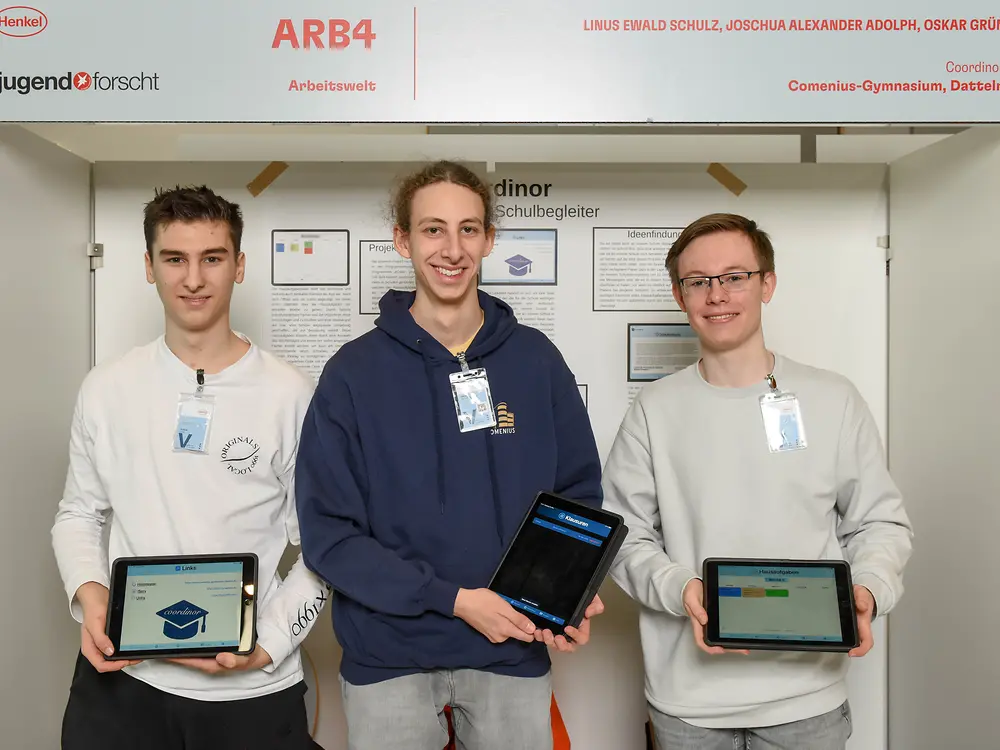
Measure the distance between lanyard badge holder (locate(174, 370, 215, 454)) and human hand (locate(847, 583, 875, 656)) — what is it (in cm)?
173

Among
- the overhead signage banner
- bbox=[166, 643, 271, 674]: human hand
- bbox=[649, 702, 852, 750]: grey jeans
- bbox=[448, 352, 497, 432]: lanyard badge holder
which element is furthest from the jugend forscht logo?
bbox=[649, 702, 852, 750]: grey jeans

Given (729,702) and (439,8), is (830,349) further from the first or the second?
(439,8)

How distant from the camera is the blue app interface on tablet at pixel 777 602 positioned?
75.2 inches

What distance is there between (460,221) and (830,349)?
5.57 feet

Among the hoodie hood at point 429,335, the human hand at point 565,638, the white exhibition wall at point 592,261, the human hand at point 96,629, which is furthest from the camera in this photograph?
the white exhibition wall at point 592,261

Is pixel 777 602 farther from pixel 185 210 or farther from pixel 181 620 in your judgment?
pixel 185 210

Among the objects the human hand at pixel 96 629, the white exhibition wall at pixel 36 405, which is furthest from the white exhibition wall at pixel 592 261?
the human hand at pixel 96 629

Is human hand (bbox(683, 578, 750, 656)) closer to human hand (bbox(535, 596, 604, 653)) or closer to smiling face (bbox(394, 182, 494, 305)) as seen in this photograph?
human hand (bbox(535, 596, 604, 653))

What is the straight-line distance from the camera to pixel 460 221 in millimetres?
2047

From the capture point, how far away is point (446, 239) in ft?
6.70

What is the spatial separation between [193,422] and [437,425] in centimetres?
69

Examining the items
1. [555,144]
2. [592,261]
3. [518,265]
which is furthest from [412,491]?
[555,144]

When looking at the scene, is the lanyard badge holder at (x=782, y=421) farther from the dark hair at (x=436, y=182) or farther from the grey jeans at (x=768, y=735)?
the dark hair at (x=436, y=182)

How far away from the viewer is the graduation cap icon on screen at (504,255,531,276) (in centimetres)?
296
